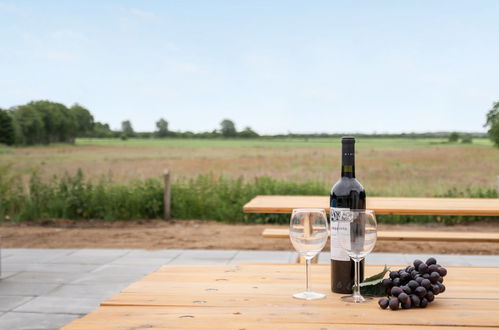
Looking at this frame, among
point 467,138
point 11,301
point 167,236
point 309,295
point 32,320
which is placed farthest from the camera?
point 467,138

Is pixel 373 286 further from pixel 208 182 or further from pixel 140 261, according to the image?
pixel 208 182

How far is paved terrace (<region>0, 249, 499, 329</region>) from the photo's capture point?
172 inches

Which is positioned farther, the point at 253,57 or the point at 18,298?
the point at 253,57

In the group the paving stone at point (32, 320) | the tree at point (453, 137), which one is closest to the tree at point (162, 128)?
the tree at point (453, 137)

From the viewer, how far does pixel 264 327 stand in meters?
1.37

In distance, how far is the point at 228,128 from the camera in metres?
19.5

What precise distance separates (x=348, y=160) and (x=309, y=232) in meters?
0.24

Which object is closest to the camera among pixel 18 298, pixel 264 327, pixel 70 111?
pixel 264 327

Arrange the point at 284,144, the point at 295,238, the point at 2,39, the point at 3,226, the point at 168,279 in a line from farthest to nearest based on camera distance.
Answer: the point at 284,144, the point at 2,39, the point at 3,226, the point at 168,279, the point at 295,238

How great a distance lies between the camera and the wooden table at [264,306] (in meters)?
→ 1.40

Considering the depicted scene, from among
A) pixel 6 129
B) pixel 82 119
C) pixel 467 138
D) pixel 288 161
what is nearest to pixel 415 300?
pixel 467 138

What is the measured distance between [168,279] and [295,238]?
0.53m

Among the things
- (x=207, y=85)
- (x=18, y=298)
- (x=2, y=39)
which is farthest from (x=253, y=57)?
(x=18, y=298)

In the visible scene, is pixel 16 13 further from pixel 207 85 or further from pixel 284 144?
pixel 284 144
